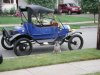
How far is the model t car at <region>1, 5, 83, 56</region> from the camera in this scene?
1239cm

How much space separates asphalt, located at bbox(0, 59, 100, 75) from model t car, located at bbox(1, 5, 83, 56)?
2769 mm

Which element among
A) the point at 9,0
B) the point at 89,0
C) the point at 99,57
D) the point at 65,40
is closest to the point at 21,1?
the point at 9,0

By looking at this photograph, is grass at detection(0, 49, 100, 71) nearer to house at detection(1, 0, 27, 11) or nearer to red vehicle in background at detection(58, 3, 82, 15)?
house at detection(1, 0, 27, 11)

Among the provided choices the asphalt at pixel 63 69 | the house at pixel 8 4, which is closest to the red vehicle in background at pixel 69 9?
the house at pixel 8 4

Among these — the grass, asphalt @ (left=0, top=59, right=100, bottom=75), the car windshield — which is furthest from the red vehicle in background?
asphalt @ (left=0, top=59, right=100, bottom=75)

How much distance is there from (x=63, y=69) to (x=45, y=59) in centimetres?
128

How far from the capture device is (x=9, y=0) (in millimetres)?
39156

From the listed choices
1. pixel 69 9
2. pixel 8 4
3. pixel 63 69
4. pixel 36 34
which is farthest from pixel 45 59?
pixel 69 9

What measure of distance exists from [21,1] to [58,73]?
3473 cm

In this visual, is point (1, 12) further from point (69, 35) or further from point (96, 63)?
point (96, 63)

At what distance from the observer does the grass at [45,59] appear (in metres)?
9.73

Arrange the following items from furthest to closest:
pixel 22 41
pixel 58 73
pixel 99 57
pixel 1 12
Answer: pixel 1 12
pixel 22 41
pixel 99 57
pixel 58 73

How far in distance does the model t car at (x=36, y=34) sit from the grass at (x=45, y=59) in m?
1.51

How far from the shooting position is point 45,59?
1059cm
